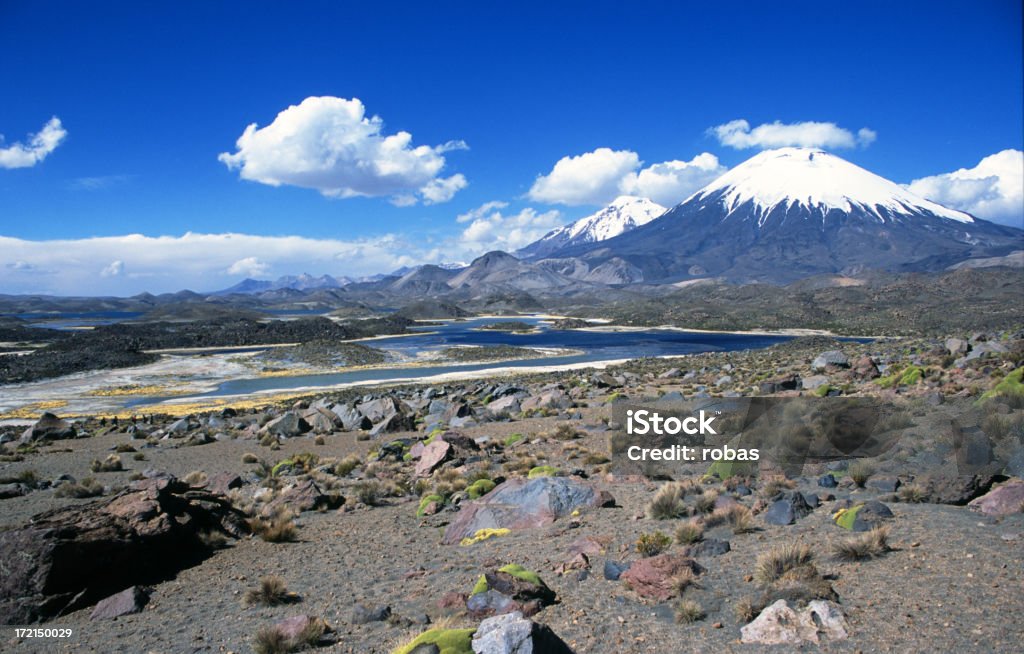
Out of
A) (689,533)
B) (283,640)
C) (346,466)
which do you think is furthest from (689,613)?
(346,466)

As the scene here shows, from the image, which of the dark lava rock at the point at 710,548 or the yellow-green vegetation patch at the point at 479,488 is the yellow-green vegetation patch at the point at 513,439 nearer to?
the yellow-green vegetation patch at the point at 479,488

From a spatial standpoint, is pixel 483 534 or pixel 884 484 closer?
pixel 884 484

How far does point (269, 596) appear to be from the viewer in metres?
6.84

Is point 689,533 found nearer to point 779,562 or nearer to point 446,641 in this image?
point 779,562

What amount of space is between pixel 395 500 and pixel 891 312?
10382cm

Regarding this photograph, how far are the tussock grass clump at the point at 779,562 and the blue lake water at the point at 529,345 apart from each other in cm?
4024

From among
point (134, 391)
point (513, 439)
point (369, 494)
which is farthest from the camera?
point (134, 391)

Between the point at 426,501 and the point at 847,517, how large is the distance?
679cm

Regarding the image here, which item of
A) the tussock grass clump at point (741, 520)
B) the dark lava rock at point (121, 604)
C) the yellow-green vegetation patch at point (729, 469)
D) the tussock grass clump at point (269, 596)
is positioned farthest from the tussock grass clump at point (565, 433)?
the dark lava rock at point (121, 604)

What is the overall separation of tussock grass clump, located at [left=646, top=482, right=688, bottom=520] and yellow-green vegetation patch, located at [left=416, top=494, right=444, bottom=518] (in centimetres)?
400

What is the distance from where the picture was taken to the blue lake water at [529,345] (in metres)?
46.1

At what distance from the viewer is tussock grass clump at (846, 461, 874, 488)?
8.88 metres

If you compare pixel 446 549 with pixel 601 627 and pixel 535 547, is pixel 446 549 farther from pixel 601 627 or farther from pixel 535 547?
pixel 601 627

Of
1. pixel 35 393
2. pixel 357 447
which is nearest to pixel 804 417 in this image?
pixel 357 447
